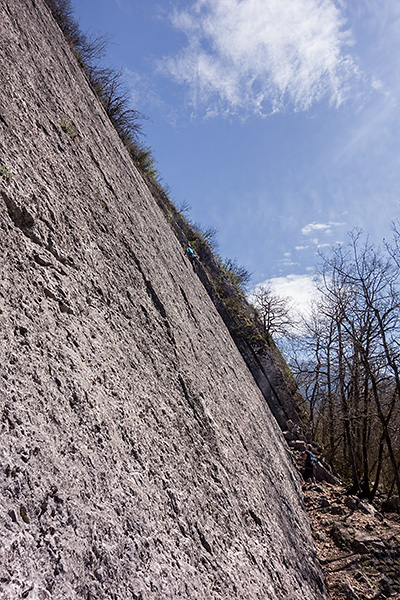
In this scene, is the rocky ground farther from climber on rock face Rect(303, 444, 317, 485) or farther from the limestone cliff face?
the limestone cliff face

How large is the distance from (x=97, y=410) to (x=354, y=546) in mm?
7547

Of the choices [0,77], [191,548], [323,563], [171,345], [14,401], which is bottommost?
[323,563]

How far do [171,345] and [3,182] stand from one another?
2340 mm

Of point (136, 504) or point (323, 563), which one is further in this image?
point (323, 563)

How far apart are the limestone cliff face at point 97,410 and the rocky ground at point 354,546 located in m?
1.48

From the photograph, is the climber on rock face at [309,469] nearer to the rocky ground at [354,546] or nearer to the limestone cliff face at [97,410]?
the rocky ground at [354,546]

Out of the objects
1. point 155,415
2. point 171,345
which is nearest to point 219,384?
point 171,345

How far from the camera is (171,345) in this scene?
4.07 meters

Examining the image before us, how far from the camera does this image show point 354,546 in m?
7.11

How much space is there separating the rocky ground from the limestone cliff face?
148 cm

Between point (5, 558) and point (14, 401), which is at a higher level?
point (14, 401)

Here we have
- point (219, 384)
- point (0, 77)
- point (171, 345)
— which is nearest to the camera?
point (0, 77)

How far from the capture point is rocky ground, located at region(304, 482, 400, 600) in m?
5.96

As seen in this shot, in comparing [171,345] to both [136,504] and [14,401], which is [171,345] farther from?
[14,401]
